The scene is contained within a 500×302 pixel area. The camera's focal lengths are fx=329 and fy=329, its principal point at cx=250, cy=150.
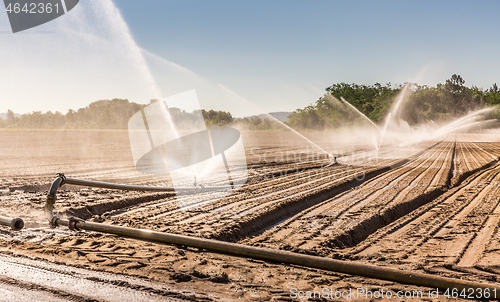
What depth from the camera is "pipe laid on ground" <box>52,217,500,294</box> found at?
3.71m

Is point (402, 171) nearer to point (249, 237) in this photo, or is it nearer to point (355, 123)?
point (249, 237)

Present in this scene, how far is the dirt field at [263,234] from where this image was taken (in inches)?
156

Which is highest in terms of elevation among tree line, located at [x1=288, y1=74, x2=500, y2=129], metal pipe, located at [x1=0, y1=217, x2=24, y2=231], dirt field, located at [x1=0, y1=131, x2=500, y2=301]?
tree line, located at [x1=288, y1=74, x2=500, y2=129]

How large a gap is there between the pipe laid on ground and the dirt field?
0.37 ft

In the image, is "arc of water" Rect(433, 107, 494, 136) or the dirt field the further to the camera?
"arc of water" Rect(433, 107, 494, 136)

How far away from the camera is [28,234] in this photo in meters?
5.79

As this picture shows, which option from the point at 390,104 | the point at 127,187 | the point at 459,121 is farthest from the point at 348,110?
the point at 127,187

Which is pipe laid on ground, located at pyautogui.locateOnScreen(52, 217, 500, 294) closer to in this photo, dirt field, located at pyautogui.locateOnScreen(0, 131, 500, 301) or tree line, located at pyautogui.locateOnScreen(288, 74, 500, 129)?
dirt field, located at pyautogui.locateOnScreen(0, 131, 500, 301)

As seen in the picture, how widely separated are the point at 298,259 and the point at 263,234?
221 centimetres

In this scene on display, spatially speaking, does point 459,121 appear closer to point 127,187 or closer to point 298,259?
point 127,187

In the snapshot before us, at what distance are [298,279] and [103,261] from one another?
2633mm

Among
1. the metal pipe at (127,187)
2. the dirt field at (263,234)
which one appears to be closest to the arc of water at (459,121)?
the dirt field at (263,234)

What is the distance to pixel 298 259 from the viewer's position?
4.39 m

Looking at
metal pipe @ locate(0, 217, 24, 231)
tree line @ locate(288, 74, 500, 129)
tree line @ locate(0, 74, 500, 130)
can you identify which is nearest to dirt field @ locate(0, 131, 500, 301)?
metal pipe @ locate(0, 217, 24, 231)
